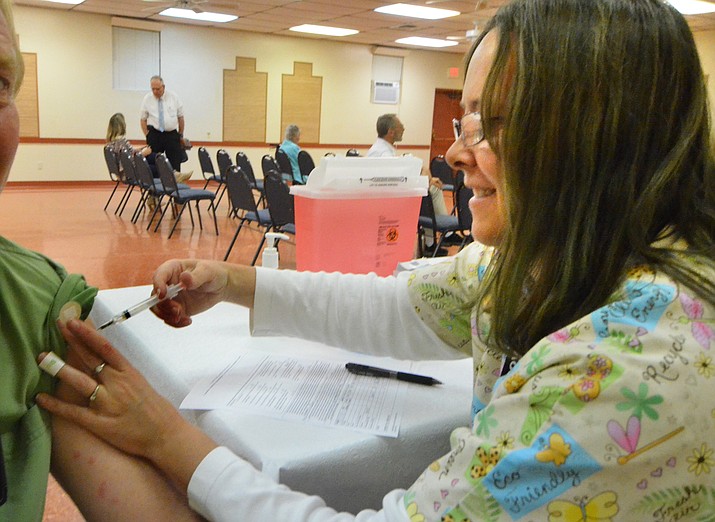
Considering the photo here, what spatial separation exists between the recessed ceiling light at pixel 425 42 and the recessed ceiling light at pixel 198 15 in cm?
311

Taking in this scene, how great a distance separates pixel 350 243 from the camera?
1.73 meters

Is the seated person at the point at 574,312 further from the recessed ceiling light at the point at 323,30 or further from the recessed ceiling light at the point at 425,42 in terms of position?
the recessed ceiling light at the point at 425,42

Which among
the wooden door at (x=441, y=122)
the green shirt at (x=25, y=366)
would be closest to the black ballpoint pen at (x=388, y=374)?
the green shirt at (x=25, y=366)

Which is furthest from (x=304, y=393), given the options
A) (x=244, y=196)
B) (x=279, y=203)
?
(x=244, y=196)

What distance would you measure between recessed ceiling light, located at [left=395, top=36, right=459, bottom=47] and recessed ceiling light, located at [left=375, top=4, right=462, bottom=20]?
200 centimetres

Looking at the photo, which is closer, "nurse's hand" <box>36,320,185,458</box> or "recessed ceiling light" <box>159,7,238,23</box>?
"nurse's hand" <box>36,320,185,458</box>

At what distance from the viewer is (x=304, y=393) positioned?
104 cm

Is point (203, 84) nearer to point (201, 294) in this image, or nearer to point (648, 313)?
point (201, 294)

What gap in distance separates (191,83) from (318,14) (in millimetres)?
2551

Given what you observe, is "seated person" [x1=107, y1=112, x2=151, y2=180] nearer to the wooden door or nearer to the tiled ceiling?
the tiled ceiling

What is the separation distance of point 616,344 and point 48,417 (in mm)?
729

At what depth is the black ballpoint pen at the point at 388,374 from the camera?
1.12 metres

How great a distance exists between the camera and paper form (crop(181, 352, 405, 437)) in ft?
3.14

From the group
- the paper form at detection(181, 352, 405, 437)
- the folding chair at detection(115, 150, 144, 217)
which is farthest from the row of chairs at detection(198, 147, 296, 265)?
the paper form at detection(181, 352, 405, 437)
